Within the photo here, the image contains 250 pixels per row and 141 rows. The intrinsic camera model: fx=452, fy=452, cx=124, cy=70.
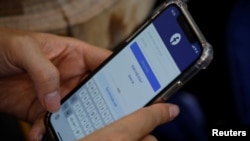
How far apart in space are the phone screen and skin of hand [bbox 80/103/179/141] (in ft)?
0.17

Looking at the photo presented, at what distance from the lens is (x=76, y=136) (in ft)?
2.05

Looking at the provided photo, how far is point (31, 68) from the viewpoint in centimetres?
58

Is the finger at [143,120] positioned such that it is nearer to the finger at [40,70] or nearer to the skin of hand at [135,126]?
the skin of hand at [135,126]

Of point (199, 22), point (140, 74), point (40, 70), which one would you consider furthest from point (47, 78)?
point (199, 22)

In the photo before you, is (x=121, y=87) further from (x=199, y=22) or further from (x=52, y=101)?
(x=199, y=22)

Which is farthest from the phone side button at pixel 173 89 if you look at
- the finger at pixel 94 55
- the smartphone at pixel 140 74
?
the finger at pixel 94 55

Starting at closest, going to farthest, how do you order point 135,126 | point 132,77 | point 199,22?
point 135,126, point 132,77, point 199,22

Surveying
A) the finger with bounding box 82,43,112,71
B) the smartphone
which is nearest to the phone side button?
the smartphone

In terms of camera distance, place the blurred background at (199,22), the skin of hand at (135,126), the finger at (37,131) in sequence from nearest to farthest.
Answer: the skin of hand at (135,126) → the finger at (37,131) → the blurred background at (199,22)

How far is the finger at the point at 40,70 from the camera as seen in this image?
0.57 meters

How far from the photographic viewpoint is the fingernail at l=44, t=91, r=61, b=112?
588mm

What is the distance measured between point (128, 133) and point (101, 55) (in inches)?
7.2

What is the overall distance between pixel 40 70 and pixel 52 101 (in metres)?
0.05

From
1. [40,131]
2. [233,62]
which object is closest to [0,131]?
[40,131]
